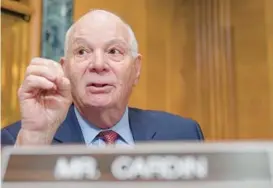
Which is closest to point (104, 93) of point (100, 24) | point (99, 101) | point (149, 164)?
point (99, 101)

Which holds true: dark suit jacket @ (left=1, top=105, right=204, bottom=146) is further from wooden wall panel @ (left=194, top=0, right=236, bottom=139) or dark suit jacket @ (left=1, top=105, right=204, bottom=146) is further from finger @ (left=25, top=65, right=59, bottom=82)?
wooden wall panel @ (left=194, top=0, right=236, bottom=139)

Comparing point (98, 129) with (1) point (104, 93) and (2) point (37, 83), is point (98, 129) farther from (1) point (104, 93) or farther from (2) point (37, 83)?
(2) point (37, 83)

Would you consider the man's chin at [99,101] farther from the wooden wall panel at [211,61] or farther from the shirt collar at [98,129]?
the wooden wall panel at [211,61]

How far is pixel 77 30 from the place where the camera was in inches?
27.7

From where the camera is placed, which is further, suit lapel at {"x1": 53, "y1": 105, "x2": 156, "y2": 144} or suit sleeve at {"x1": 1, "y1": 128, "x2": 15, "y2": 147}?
suit lapel at {"x1": 53, "y1": 105, "x2": 156, "y2": 144}

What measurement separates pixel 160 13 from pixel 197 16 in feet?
0.43

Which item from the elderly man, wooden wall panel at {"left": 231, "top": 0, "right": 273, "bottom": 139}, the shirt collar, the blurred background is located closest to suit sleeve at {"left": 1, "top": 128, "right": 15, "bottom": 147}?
the elderly man

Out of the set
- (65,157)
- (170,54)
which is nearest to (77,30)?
(65,157)

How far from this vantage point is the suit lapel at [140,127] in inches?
25.6

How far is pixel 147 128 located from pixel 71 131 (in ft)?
0.36

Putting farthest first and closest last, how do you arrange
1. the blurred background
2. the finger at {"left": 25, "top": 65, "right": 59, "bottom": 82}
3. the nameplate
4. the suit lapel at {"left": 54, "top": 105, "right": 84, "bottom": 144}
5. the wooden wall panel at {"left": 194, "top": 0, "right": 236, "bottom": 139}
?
the wooden wall panel at {"left": 194, "top": 0, "right": 236, "bottom": 139} < the blurred background < the suit lapel at {"left": 54, "top": 105, "right": 84, "bottom": 144} < the finger at {"left": 25, "top": 65, "right": 59, "bottom": 82} < the nameplate

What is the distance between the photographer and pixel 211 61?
1.23 meters

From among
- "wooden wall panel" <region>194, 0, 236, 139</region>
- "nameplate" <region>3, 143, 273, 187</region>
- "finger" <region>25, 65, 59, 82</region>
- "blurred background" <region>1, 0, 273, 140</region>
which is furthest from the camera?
"wooden wall panel" <region>194, 0, 236, 139</region>

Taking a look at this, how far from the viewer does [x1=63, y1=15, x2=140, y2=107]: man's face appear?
A: 650mm
